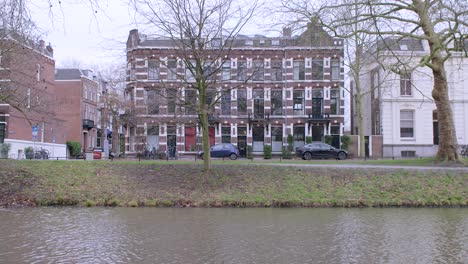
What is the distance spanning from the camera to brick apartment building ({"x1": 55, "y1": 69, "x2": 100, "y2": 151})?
188ft

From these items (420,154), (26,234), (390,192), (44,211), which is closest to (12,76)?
(44,211)

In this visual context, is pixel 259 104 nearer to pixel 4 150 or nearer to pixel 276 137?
pixel 276 137

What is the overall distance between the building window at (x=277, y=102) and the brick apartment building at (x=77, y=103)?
26.4 m

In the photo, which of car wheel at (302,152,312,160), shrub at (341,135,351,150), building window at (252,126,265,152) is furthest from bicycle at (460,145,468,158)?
building window at (252,126,265,152)

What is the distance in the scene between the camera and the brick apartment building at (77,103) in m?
57.2

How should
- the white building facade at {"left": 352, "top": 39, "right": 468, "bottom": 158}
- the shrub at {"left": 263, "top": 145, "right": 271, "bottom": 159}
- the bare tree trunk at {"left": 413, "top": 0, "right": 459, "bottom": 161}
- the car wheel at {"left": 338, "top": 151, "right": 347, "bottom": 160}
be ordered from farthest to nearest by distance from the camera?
the shrub at {"left": 263, "top": 145, "right": 271, "bottom": 159} < the white building facade at {"left": 352, "top": 39, "right": 468, "bottom": 158} < the car wheel at {"left": 338, "top": 151, "right": 347, "bottom": 160} < the bare tree trunk at {"left": 413, "top": 0, "right": 459, "bottom": 161}

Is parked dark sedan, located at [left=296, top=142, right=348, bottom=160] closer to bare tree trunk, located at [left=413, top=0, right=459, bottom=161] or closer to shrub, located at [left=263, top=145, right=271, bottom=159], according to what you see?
shrub, located at [left=263, top=145, right=271, bottom=159]

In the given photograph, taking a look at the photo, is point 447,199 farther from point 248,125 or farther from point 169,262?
point 248,125

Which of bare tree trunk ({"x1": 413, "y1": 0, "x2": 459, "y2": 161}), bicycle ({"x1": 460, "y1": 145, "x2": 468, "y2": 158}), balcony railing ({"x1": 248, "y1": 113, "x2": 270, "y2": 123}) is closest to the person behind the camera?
bare tree trunk ({"x1": 413, "y1": 0, "x2": 459, "y2": 161})

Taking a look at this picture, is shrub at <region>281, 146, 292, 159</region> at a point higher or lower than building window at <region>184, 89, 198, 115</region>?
lower

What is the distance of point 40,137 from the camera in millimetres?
42219

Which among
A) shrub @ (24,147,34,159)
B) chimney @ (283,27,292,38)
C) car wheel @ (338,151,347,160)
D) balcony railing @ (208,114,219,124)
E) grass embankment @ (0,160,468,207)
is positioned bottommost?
grass embankment @ (0,160,468,207)

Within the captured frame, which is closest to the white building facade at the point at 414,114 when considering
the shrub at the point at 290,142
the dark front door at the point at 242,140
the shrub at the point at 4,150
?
the shrub at the point at 290,142

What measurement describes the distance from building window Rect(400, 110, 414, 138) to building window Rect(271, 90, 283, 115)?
11692 millimetres
